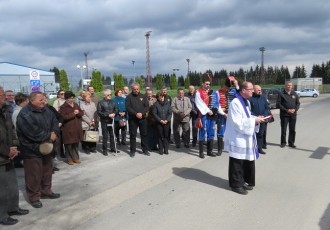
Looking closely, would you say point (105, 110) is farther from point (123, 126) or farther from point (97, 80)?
point (97, 80)

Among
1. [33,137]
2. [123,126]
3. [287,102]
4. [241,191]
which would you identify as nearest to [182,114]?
[123,126]

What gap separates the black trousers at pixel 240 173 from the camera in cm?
559

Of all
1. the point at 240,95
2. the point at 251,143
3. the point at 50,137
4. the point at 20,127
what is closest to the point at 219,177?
the point at 251,143

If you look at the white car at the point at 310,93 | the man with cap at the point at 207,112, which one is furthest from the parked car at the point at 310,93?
the man with cap at the point at 207,112

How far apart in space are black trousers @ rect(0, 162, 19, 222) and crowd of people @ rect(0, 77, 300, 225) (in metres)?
0.01

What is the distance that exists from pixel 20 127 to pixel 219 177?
3687 mm

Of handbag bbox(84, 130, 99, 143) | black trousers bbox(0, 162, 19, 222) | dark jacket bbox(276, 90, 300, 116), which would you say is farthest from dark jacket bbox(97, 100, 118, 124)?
dark jacket bbox(276, 90, 300, 116)

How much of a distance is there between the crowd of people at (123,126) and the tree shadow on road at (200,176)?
1.54 ft

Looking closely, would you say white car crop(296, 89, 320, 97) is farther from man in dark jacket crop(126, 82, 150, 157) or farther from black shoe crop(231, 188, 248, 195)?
black shoe crop(231, 188, 248, 195)

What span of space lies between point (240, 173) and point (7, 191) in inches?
140

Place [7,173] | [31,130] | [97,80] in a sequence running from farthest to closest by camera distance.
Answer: [97,80] < [31,130] < [7,173]

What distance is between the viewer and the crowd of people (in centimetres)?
506

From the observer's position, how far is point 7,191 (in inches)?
184

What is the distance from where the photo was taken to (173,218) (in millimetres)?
4559
